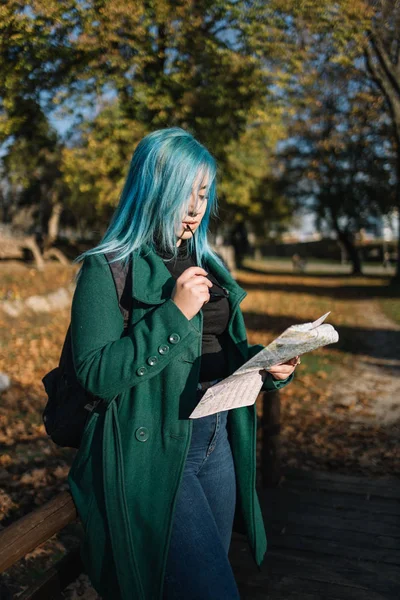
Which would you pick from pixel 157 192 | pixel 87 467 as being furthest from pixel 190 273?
pixel 87 467

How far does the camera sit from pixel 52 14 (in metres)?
9.38

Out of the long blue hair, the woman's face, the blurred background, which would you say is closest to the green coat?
the long blue hair

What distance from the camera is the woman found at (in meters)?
1.82

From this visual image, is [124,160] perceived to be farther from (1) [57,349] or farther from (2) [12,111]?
(1) [57,349]

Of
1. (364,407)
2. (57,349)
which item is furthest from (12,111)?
(364,407)

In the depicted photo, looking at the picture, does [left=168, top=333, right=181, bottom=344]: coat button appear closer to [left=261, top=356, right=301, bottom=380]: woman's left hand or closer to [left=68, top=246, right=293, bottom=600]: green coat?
[left=68, top=246, right=293, bottom=600]: green coat

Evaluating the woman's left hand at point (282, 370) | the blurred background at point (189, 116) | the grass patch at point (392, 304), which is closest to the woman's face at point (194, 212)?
the woman's left hand at point (282, 370)

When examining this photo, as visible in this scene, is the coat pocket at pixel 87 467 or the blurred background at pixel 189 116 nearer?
the coat pocket at pixel 87 467

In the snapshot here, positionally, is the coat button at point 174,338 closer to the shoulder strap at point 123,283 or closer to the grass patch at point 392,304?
the shoulder strap at point 123,283

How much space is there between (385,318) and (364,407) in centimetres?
1000

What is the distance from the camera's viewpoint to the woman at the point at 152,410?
1.82 meters

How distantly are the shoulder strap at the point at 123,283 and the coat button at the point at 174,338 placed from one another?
0.62 feet

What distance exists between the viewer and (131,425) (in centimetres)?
183

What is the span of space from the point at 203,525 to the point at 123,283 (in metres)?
0.82
